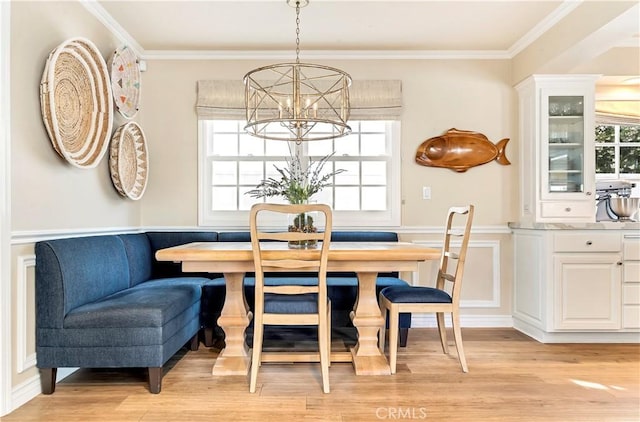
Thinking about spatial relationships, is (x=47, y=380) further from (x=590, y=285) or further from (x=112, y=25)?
(x=590, y=285)

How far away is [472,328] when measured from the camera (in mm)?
3574

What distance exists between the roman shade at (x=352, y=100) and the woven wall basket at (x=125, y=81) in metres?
0.51

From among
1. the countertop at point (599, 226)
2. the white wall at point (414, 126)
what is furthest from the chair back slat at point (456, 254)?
the countertop at point (599, 226)

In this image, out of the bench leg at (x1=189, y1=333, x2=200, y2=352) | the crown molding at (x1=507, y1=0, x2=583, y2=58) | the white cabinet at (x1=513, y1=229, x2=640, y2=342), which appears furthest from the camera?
the white cabinet at (x1=513, y1=229, x2=640, y2=342)

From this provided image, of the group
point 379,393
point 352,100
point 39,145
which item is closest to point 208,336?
point 379,393

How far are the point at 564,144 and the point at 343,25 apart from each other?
6.65 ft

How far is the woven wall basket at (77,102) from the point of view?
7.43ft

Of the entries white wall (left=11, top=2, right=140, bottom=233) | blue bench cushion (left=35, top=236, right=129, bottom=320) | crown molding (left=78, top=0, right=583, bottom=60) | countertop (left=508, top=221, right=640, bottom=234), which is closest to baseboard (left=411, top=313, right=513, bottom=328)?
countertop (left=508, top=221, right=640, bottom=234)

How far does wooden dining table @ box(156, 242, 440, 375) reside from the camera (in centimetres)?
224

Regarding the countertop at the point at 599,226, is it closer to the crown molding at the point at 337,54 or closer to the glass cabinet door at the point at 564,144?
the glass cabinet door at the point at 564,144

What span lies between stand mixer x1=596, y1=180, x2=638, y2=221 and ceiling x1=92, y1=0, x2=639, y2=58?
121 cm

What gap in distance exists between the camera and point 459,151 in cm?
362

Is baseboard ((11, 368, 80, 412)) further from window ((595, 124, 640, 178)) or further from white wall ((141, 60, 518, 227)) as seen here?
window ((595, 124, 640, 178))

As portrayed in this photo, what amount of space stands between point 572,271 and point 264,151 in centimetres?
264
